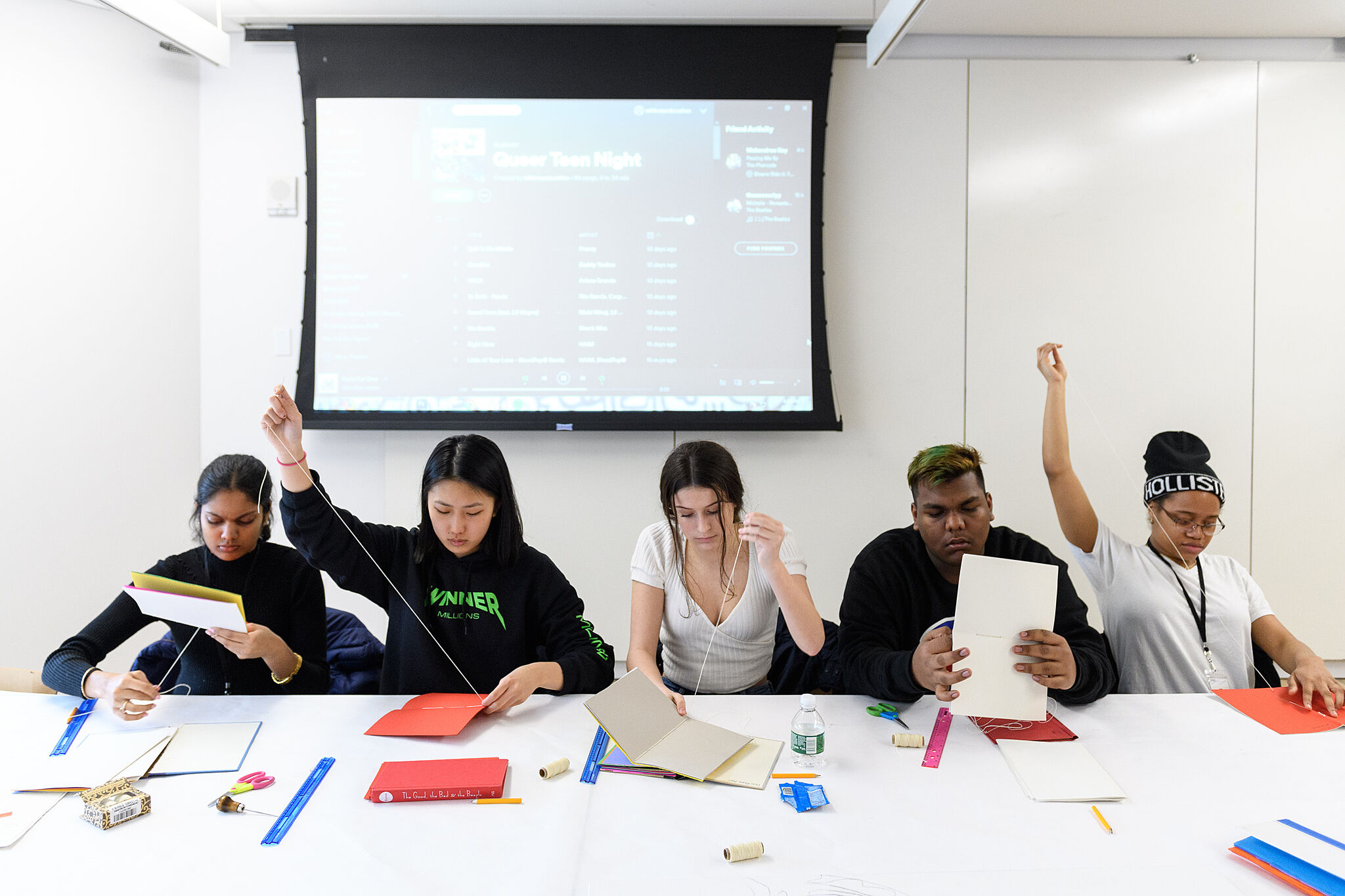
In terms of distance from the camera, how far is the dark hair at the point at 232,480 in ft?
5.78

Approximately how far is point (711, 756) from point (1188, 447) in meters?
1.54

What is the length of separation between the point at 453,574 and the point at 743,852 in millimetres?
1011

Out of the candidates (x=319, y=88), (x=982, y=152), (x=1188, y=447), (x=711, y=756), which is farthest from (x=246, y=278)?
(x=1188, y=447)

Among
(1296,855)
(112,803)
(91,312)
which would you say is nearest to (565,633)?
(112,803)

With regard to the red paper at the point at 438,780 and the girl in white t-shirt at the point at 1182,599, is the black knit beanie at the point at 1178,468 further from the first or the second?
the red paper at the point at 438,780

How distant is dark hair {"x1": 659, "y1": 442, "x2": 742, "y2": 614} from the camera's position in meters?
1.76

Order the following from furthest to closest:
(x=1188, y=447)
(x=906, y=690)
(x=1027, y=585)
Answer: (x=1188, y=447) → (x=906, y=690) → (x=1027, y=585)

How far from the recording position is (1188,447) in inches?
76.4

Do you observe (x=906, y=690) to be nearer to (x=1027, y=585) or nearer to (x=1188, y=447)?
(x=1027, y=585)

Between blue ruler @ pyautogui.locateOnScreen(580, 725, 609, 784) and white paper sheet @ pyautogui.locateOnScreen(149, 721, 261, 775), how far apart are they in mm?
613

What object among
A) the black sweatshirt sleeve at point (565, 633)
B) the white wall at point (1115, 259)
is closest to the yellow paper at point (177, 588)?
the black sweatshirt sleeve at point (565, 633)

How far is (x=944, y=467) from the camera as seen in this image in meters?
1.74

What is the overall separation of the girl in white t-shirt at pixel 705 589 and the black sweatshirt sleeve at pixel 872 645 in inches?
3.9

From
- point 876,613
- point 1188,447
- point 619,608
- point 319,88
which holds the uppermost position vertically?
point 319,88
